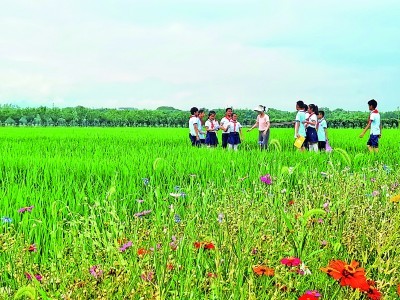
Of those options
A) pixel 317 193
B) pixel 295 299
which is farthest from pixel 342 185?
pixel 295 299

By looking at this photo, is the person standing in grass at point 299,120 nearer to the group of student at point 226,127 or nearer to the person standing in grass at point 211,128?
the group of student at point 226,127

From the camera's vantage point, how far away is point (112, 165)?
732 centimetres

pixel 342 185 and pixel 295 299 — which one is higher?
pixel 342 185

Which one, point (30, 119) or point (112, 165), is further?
point (30, 119)

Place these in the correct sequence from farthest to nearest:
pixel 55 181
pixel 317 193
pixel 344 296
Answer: pixel 55 181 < pixel 317 193 < pixel 344 296

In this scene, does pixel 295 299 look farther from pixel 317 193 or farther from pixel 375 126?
pixel 375 126

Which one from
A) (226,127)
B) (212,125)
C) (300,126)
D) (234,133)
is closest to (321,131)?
(300,126)

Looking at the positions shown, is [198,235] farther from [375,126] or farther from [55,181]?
[375,126]

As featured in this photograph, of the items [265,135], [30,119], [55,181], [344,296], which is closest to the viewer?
[344,296]

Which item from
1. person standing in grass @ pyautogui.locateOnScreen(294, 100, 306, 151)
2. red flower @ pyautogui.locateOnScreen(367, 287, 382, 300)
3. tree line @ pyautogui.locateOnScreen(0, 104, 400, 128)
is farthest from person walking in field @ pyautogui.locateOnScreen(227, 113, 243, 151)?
tree line @ pyautogui.locateOnScreen(0, 104, 400, 128)

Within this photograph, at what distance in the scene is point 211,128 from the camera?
12398 mm

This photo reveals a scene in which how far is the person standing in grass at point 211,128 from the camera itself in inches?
486

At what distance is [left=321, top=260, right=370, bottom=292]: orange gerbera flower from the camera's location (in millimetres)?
1685

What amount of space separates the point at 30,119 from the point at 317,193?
4167 inches
